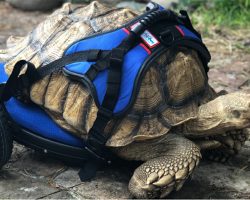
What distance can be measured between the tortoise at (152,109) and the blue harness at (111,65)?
50mm

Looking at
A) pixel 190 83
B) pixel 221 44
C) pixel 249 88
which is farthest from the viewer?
pixel 221 44

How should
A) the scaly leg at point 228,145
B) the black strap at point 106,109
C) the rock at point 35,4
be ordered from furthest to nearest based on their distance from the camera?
1. the rock at point 35,4
2. the scaly leg at point 228,145
3. the black strap at point 106,109

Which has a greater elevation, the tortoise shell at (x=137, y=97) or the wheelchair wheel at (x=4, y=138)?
the tortoise shell at (x=137, y=97)

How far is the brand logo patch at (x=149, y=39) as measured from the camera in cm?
287

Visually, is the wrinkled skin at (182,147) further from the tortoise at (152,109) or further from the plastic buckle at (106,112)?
the plastic buckle at (106,112)

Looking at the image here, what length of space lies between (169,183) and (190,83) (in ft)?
1.94

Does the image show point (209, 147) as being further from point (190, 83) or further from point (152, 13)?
point (152, 13)

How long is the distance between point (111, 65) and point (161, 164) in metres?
0.58

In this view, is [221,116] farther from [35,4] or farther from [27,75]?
[35,4]

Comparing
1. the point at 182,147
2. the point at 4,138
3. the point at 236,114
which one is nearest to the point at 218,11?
the point at 236,114

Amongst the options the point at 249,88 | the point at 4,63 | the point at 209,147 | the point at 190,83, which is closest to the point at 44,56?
the point at 4,63

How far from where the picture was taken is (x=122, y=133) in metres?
2.83

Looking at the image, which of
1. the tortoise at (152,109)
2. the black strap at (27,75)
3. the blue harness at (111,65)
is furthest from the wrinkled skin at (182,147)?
the black strap at (27,75)

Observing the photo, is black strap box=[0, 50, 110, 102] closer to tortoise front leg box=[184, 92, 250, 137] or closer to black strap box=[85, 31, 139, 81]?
black strap box=[85, 31, 139, 81]
